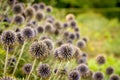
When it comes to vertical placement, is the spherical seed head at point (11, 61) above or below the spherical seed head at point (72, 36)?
above

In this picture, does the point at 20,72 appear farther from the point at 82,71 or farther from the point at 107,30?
the point at 107,30

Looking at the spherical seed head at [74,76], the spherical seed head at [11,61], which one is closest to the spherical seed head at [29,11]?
the spherical seed head at [11,61]

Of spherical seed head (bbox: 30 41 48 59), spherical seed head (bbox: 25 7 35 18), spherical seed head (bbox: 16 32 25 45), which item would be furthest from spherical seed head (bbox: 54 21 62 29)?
spherical seed head (bbox: 30 41 48 59)

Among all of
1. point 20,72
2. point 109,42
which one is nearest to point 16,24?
point 20,72

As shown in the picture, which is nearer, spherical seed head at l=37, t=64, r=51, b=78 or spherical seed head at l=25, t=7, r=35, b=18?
spherical seed head at l=37, t=64, r=51, b=78

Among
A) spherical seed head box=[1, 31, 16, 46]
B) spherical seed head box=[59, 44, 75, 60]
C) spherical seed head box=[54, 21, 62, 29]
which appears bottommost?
spherical seed head box=[54, 21, 62, 29]

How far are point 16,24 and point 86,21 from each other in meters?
14.8

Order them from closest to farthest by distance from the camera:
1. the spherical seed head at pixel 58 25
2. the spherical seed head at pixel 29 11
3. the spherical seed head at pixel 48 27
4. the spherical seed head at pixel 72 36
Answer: the spherical seed head at pixel 29 11 → the spherical seed head at pixel 48 27 → the spherical seed head at pixel 72 36 → the spherical seed head at pixel 58 25

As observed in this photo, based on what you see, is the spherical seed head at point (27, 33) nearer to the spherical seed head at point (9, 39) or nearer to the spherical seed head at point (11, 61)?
the spherical seed head at point (11, 61)

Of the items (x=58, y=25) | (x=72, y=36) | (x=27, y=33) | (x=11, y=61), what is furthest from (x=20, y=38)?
(x=58, y=25)

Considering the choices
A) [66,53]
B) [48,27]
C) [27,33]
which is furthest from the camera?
[48,27]

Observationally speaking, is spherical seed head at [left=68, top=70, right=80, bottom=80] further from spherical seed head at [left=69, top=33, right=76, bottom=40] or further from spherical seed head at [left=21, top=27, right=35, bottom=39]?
spherical seed head at [left=69, top=33, right=76, bottom=40]

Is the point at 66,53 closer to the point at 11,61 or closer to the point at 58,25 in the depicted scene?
the point at 11,61

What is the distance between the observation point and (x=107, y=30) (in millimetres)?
18156
